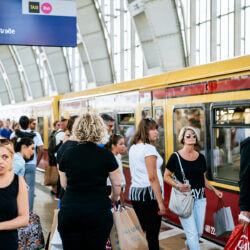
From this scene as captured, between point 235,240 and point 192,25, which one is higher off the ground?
point 192,25

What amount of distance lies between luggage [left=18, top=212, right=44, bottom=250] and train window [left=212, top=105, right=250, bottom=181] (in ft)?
8.30

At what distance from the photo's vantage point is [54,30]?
9.20 metres

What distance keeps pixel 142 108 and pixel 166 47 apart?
10557mm

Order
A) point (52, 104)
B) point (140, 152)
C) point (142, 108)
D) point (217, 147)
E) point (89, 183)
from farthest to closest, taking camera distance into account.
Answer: point (52, 104) < point (142, 108) < point (217, 147) < point (140, 152) < point (89, 183)

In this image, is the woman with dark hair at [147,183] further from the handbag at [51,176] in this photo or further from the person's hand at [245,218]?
the handbag at [51,176]

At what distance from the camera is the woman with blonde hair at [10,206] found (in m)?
2.54

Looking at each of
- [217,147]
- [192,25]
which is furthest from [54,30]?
[192,25]

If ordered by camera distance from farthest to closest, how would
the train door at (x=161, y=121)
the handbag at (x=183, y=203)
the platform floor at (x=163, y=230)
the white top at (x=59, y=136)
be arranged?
1. the white top at (x=59, y=136)
2. the train door at (x=161, y=121)
3. the platform floor at (x=163, y=230)
4. the handbag at (x=183, y=203)

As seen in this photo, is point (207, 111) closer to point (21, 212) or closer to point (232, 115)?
point (232, 115)

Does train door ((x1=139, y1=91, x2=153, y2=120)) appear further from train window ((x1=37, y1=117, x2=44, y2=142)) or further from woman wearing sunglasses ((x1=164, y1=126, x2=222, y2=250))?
train window ((x1=37, y1=117, x2=44, y2=142))

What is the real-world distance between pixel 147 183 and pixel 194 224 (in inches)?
27.2

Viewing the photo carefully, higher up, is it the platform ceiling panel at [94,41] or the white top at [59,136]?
the platform ceiling panel at [94,41]

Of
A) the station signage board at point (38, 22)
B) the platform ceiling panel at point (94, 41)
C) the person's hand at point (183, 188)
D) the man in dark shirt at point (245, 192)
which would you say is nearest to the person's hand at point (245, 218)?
the man in dark shirt at point (245, 192)

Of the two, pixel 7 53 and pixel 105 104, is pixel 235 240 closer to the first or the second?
pixel 105 104
